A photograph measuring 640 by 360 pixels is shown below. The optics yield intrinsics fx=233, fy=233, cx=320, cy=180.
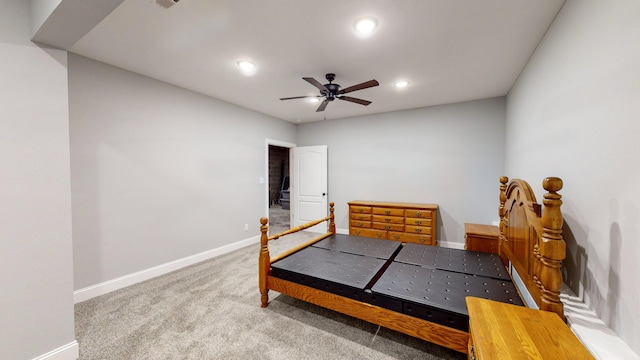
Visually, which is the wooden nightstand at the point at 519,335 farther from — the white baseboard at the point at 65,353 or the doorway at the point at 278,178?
the doorway at the point at 278,178

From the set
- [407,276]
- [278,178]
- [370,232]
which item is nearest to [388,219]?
[370,232]

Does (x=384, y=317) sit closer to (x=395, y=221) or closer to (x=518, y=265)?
(x=518, y=265)

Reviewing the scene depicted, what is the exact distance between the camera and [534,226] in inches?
56.1

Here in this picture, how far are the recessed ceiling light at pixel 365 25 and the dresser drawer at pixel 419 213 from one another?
302 cm

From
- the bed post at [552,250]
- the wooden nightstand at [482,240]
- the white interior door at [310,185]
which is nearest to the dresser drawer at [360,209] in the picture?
the white interior door at [310,185]

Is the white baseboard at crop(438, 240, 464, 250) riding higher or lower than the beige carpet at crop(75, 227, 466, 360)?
higher

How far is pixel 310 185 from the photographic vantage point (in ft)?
18.0

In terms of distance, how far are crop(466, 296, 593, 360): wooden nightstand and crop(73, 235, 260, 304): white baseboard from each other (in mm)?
3565

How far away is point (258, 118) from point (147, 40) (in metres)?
2.52

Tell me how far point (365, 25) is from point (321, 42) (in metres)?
0.45

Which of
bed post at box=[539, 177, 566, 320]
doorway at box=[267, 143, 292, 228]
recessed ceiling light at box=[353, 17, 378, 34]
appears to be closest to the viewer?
bed post at box=[539, 177, 566, 320]

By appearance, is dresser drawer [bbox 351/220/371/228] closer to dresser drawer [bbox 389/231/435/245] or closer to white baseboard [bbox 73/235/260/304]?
dresser drawer [bbox 389/231/435/245]

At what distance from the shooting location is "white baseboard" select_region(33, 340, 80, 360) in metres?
1.65

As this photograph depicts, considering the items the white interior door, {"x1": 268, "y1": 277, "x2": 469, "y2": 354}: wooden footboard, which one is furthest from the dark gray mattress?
the white interior door
